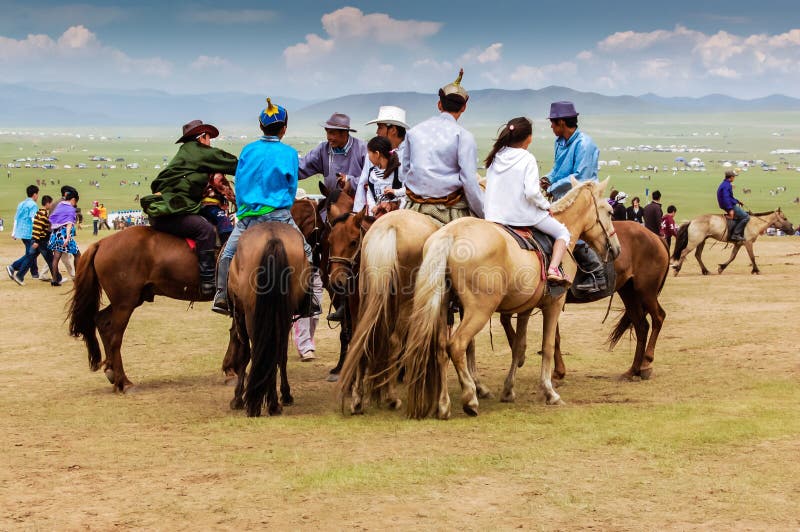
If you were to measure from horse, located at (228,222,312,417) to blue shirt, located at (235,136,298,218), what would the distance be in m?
0.29

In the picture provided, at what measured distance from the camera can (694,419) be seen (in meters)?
8.02

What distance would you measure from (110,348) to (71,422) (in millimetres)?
1759

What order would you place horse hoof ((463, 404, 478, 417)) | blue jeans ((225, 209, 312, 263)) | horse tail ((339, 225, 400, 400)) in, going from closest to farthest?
horse tail ((339, 225, 400, 400))
horse hoof ((463, 404, 478, 417))
blue jeans ((225, 209, 312, 263))

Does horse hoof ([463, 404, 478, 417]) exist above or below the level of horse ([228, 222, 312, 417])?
below

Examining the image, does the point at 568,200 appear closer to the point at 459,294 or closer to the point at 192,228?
the point at 459,294

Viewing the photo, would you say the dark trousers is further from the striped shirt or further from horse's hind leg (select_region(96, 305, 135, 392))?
the striped shirt

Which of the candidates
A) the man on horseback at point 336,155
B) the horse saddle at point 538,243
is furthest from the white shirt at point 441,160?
the man on horseback at point 336,155

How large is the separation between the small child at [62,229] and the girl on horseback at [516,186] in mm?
13841

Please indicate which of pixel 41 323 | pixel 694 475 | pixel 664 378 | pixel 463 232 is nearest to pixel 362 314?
pixel 463 232

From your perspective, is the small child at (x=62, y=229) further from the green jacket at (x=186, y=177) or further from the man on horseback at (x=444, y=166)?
the man on horseback at (x=444, y=166)

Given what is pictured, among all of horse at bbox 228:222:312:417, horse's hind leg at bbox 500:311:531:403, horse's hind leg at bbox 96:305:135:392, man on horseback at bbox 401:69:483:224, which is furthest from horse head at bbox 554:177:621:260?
horse's hind leg at bbox 96:305:135:392

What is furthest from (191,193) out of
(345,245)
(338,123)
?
(345,245)

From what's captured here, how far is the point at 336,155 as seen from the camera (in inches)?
433

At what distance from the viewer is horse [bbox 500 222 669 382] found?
35.8ft
